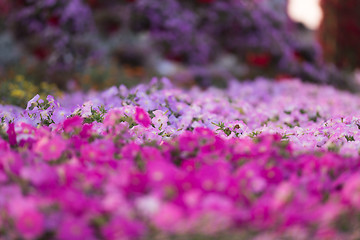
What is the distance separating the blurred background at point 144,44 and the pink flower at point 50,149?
10.6 feet

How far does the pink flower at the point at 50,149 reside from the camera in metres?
2.31

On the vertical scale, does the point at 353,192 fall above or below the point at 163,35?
below

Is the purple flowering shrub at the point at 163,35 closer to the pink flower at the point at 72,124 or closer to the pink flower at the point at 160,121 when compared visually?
the pink flower at the point at 160,121

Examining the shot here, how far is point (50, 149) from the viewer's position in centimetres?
233

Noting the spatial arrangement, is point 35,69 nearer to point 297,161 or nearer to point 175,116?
point 175,116

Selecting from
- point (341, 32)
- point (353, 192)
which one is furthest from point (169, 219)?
point (341, 32)

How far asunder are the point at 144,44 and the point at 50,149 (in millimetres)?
9403

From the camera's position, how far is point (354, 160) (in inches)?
96.8

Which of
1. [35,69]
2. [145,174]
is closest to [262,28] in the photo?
[35,69]

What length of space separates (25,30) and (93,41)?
90.3 inches

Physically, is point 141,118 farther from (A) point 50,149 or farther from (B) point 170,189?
(B) point 170,189

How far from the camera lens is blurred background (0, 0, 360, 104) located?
7.57m

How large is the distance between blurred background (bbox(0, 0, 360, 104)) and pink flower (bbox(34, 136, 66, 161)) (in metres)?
3.24

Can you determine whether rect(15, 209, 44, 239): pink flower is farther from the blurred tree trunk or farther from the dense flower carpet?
the blurred tree trunk
